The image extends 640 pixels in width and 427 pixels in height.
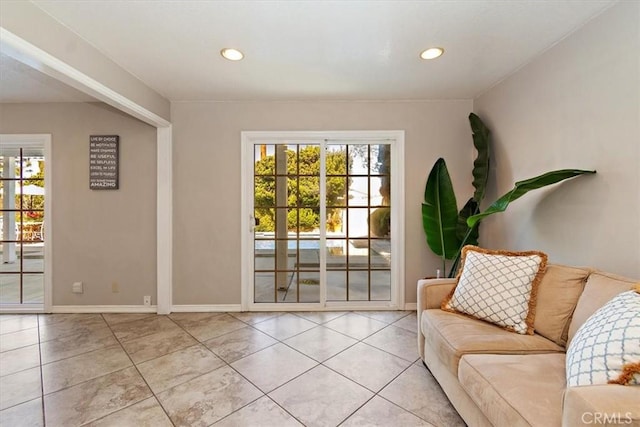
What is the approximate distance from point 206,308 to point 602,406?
3113mm

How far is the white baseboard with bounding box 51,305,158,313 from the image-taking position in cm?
298

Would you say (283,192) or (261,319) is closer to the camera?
(261,319)

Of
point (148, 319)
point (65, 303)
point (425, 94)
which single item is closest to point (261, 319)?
point (148, 319)

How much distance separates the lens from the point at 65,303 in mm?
2986

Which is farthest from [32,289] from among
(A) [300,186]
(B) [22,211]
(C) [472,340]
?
(C) [472,340]

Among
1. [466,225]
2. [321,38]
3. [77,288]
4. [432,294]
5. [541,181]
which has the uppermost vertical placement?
[321,38]

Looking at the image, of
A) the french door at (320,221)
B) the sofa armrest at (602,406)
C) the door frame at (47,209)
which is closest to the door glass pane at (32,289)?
the door frame at (47,209)

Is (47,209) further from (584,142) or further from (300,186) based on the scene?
(584,142)

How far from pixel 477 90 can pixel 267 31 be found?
85.8 inches

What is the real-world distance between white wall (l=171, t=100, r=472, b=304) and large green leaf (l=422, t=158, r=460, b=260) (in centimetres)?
20

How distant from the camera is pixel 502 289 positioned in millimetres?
1647

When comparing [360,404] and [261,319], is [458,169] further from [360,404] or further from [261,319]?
[261,319]

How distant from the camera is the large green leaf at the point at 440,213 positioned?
2.68 metres

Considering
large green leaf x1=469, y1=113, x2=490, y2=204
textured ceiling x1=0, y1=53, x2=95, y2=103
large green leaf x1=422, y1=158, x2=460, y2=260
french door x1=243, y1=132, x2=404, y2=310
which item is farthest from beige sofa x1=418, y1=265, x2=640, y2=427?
textured ceiling x1=0, y1=53, x2=95, y2=103
